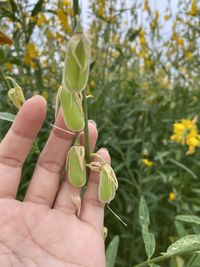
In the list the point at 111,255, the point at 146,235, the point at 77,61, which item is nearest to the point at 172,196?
the point at 111,255

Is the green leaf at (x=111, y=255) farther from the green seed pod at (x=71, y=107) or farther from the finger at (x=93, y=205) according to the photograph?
the green seed pod at (x=71, y=107)

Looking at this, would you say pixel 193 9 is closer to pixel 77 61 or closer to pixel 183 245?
pixel 183 245

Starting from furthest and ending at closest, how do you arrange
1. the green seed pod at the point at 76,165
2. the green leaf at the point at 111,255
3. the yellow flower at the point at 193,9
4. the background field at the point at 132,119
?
1. the yellow flower at the point at 193,9
2. the background field at the point at 132,119
3. the green leaf at the point at 111,255
4. the green seed pod at the point at 76,165

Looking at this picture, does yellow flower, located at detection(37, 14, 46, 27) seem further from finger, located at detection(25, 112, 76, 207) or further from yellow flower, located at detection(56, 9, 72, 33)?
finger, located at detection(25, 112, 76, 207)

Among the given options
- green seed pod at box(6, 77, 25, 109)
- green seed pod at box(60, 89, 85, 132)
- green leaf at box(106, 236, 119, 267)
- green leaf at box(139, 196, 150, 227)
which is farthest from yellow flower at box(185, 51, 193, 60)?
green seed pod at box(60, 89, 85, 132)

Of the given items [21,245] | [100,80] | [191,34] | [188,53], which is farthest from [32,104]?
[191,34]

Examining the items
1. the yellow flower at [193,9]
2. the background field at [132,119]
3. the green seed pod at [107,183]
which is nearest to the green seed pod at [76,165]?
the green seed pod at [107,183]
